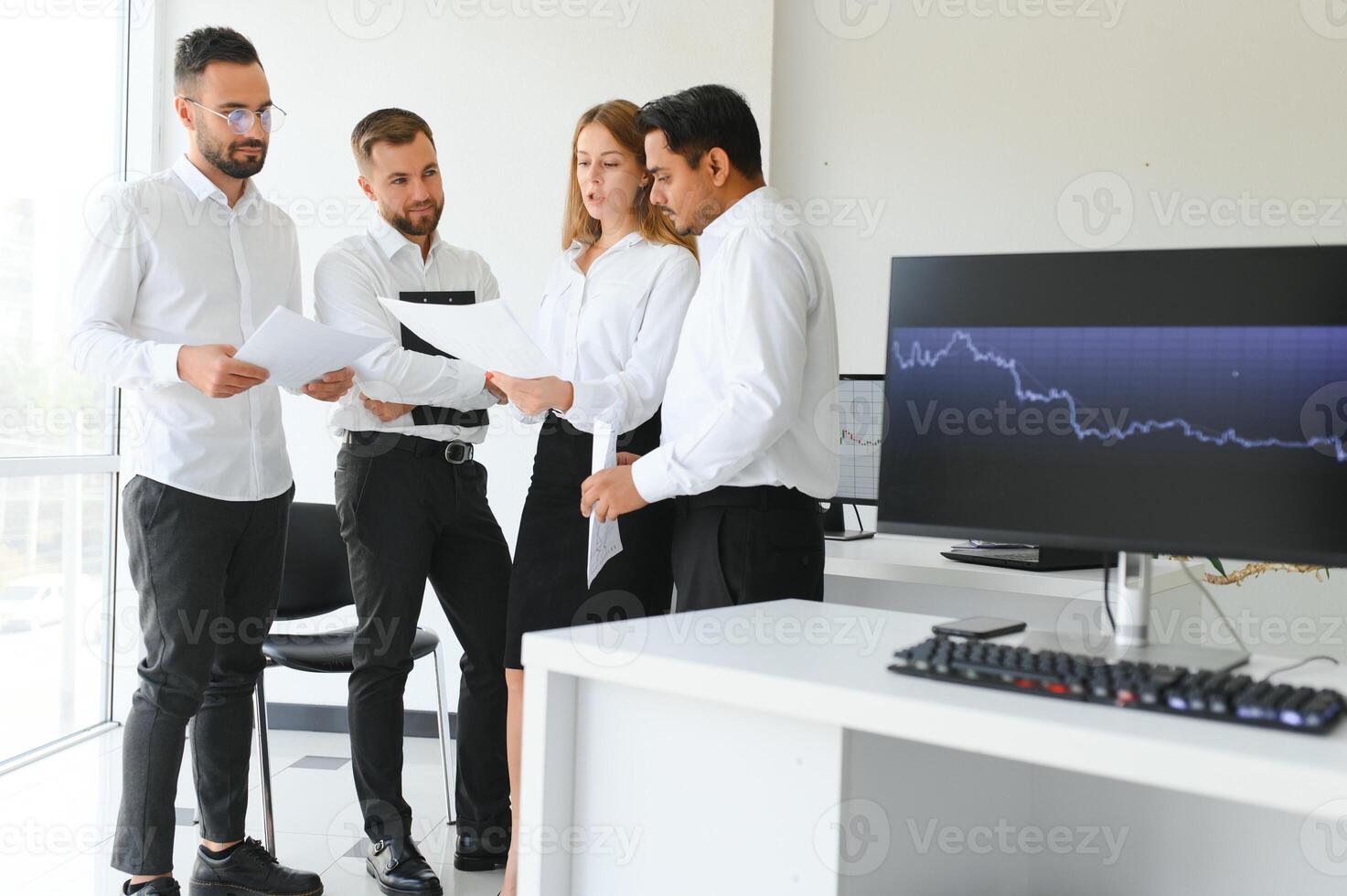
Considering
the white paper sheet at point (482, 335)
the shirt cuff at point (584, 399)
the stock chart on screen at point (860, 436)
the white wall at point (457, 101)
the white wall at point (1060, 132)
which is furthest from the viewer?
Result: the white wall at point (457, 101)

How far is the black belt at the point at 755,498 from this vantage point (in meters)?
1.79

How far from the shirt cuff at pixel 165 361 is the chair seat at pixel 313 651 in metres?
0.75

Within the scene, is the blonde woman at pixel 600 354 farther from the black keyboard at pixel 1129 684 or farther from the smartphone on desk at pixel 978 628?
the black keyboard at pixel 1129 684

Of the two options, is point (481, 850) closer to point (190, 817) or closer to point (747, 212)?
point (190, 817)

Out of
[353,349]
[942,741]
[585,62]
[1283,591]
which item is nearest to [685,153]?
[353,349]

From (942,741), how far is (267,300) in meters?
1.93

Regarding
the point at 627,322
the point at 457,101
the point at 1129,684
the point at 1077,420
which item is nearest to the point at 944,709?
the point at 1129,684

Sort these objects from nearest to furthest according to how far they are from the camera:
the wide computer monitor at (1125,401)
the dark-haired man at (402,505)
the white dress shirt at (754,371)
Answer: the wide computer monitor at (1125,401) < the white dress shirt at (754,371) < the dark-haired man at (402,505)

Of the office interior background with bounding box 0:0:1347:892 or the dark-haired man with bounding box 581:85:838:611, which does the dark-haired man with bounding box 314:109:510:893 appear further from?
the office interior background with bounding box 0:0:1347:892

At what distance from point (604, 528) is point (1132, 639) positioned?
33.5 inches

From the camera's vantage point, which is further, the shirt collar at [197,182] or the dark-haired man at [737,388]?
the shirt collar at [197,182]

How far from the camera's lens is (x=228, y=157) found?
2393 millimetres

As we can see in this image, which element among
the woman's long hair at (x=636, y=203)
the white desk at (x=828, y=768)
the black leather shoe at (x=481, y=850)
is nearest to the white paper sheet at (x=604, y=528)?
the white desk at (x=828, y=768)

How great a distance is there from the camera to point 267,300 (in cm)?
251
